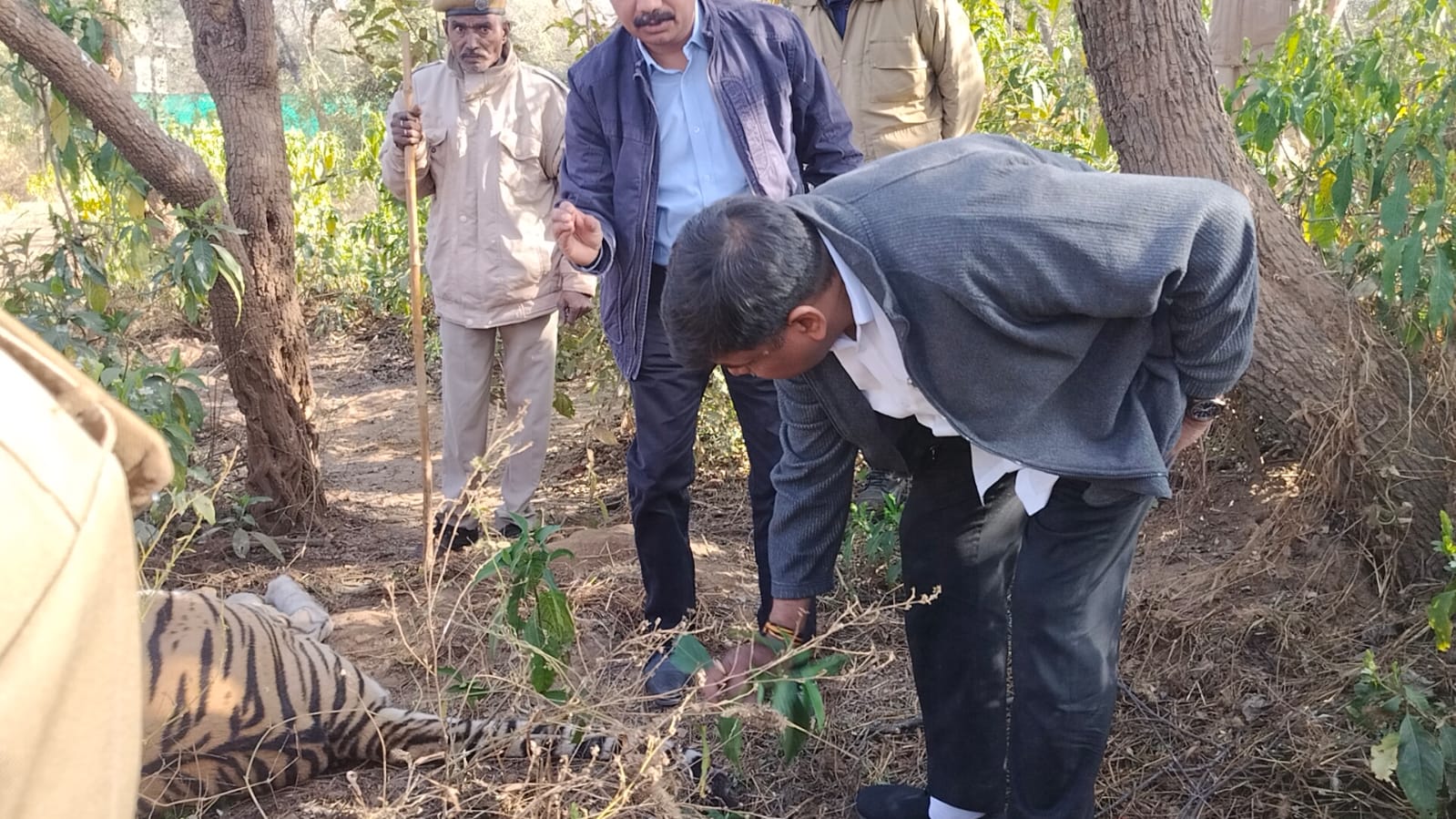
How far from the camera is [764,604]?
10.2 feet

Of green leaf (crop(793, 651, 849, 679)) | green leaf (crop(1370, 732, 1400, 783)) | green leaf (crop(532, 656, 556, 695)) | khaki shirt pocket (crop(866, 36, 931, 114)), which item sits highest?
khaki shirt pocket (crop(866, 36, 931, 114))

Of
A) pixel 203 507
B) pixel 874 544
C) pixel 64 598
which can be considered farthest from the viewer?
pixel 874 544

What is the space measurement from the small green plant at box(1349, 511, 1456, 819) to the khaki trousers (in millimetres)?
2698

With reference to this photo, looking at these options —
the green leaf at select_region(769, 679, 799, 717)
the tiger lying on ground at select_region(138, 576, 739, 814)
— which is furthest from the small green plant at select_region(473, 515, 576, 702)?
the green leaf at select_region(769, 679, 799, 717)

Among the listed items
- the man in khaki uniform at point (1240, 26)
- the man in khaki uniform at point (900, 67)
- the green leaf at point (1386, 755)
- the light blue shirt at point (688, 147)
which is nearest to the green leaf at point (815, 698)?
the green leaf at point (1386, 755)

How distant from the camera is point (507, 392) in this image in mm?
4324

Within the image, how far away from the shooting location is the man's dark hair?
6.13 ft

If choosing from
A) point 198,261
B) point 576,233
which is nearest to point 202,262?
point 198,261

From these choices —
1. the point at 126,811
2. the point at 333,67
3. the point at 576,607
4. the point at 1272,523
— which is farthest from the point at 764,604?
the point at 333,67

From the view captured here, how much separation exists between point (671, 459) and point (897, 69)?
71.0 inches

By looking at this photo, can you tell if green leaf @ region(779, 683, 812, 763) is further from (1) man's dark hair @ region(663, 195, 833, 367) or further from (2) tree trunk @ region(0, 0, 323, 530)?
(2) tree trunk @ region(0, 0, 323, 530)

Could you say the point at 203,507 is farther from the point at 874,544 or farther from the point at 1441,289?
the point at 1441,289

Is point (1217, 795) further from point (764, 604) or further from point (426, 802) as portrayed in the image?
point (426, 802)

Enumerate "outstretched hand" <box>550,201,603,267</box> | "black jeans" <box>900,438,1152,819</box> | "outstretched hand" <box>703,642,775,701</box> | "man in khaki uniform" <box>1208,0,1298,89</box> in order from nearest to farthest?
1. "black jeans" <box>900,438,1152,819</box>
2. "outstretched hand" <box>703,642,775,701</box>
3. "outstretched hand" <box>550,201,603,267</box>
4. "man in khaki uniform" <box>1208,0,1298,89</box>
